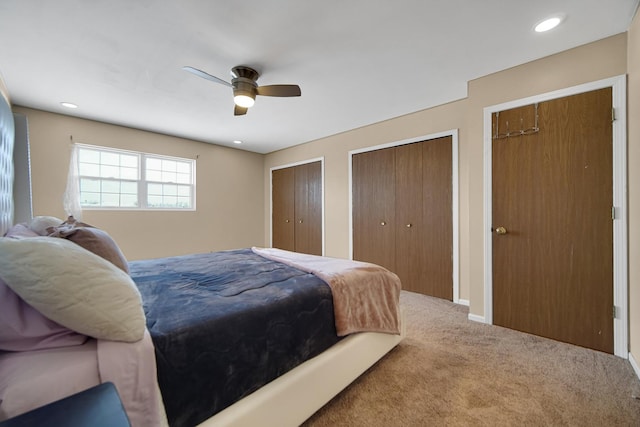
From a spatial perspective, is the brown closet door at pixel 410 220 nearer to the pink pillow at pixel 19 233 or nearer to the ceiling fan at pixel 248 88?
the ceiling fan at pixel 248 88

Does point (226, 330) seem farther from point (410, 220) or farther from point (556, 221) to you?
point (410, 220)

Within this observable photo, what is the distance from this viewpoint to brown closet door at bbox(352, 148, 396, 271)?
3867 mm

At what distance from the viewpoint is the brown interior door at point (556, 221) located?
2.04 meters

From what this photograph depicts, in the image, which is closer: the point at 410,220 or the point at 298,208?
the point at 410,220

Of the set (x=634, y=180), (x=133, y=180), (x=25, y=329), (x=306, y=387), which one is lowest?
(x=306, y=387)

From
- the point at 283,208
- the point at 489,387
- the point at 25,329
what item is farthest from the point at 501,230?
the point at 283,208

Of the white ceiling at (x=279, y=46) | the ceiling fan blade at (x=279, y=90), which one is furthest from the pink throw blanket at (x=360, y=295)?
the white ceiling at (x=279, y=46)

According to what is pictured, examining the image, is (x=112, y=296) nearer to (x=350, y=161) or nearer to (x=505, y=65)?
(x=505, y=65)

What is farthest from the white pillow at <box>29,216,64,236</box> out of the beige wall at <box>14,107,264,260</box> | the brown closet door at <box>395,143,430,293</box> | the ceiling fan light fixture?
the brown closet door at <box>395,143,430,293</box>

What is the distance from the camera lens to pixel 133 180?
421cm

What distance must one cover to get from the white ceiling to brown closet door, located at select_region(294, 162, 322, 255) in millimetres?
1779

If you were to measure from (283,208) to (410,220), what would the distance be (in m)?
2.81

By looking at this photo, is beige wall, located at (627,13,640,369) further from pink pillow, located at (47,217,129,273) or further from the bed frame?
pink pillow, located at (47,217,129,273)

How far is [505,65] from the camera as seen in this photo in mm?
2430
